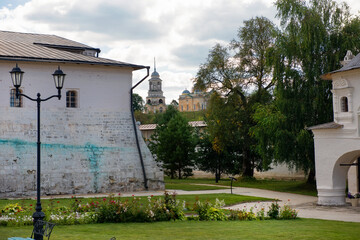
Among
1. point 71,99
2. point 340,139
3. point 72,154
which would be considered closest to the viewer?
point 340,139

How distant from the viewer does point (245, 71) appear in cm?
3903

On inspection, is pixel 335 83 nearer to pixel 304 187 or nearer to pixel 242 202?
pixel 242 202

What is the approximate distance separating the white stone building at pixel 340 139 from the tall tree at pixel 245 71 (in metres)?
14.7

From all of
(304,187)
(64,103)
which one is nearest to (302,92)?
(304,187)

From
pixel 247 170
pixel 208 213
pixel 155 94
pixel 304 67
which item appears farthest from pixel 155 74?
pixel 208 213

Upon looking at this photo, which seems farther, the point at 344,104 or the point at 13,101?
the point at 13,101

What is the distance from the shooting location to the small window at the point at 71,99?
28.6 m

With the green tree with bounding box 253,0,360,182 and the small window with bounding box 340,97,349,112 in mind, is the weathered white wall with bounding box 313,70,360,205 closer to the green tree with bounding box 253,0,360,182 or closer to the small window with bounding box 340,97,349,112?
the small window with bounding box 340,97,349,112

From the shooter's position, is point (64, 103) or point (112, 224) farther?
point (64, 103)

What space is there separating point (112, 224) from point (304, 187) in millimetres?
18860

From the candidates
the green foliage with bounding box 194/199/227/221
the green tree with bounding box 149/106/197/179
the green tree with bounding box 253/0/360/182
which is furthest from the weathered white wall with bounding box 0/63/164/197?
the green tree with bounding box 149/106/197/179

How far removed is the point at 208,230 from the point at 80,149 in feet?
48.0

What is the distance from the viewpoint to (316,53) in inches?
1169

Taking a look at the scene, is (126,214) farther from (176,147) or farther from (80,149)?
(176,147)
